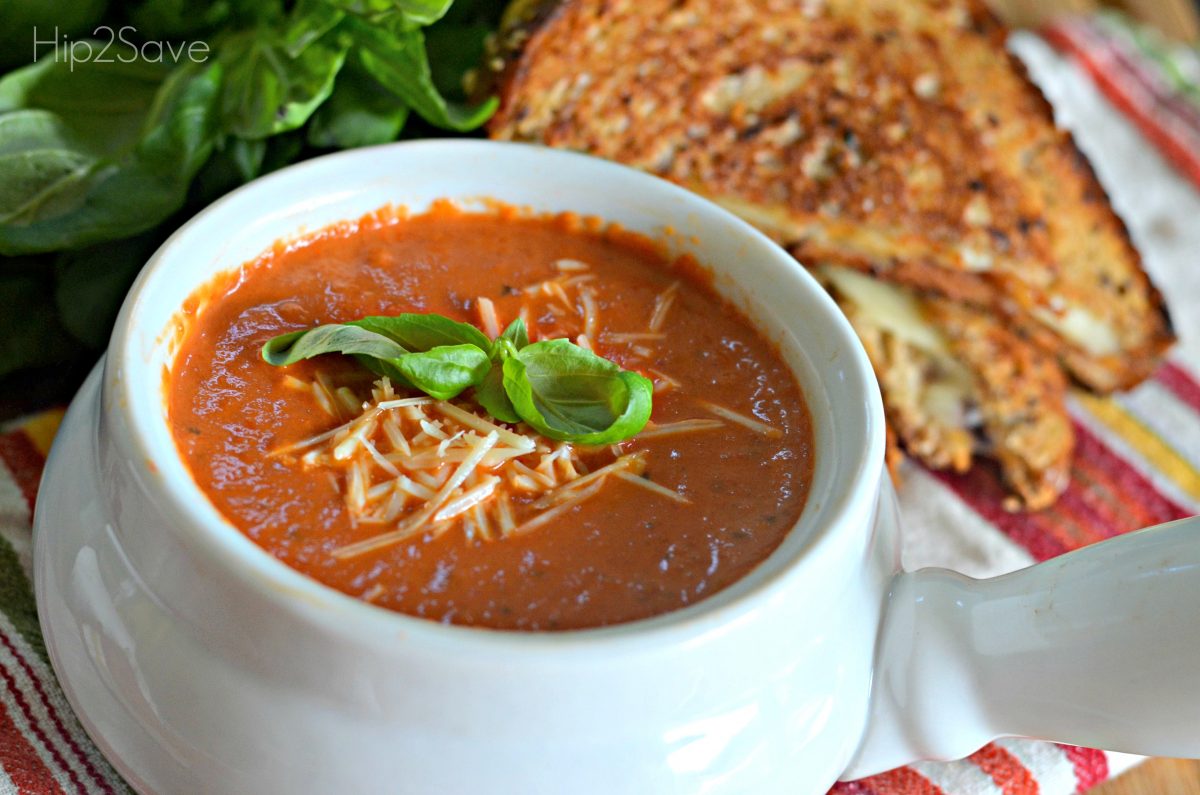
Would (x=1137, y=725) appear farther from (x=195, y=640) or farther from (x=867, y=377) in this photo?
(x=195, y=640)

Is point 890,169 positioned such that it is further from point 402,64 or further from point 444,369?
point 444,369

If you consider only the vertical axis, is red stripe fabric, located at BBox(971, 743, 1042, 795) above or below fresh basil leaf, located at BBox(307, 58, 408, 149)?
below

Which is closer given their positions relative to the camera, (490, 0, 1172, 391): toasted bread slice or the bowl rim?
the bowl rim

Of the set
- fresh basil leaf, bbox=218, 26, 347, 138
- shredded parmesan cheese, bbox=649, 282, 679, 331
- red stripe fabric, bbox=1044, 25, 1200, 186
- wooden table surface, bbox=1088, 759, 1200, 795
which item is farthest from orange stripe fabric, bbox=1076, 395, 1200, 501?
fresh basil leaf, bbox=218, 26, 347, 138

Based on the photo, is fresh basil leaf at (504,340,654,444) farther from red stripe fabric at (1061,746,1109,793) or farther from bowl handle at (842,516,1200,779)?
red stripe fabric at (1061,746,1109,793)

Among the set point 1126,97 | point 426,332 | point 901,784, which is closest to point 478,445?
point 426,332

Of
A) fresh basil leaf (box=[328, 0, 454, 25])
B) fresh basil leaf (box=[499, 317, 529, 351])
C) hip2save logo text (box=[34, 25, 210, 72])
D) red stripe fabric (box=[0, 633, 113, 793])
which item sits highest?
fresh basil leaf (box=[328, 0, 454, 25])

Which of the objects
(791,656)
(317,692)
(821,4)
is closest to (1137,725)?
(791,656)
